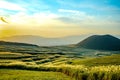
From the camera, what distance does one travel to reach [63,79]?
4675cm

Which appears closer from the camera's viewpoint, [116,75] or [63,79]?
[116,75]

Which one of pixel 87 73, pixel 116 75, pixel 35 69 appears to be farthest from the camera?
pixel 35 69

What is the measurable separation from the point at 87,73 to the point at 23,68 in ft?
119

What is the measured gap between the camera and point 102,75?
35.9 m

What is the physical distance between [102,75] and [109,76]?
255cm

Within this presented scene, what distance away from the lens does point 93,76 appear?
3778 cm

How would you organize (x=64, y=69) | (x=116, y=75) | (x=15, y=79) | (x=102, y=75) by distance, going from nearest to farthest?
(x=116, y=75), (x=102, y=75), (x=15, y=79), (x=64, y=69)

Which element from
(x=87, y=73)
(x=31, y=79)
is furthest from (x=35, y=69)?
(x=87, y=73)

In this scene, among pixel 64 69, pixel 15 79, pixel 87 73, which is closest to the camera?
pixel 87 73

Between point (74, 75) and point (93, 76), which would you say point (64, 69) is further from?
point (93, 76)

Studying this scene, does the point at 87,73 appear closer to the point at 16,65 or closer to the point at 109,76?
the point at 109,76

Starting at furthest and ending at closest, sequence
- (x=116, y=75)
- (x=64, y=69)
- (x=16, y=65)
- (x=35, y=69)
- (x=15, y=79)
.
Result: (x=16, y=65) < (x=35, y=69) < (x=64, y=69) < (x=15, y=79) < (x=116, y=75)

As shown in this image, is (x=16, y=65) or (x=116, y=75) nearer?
(x=116, y=75)

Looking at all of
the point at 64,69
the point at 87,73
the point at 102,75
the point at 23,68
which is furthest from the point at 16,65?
the point at 102,75
